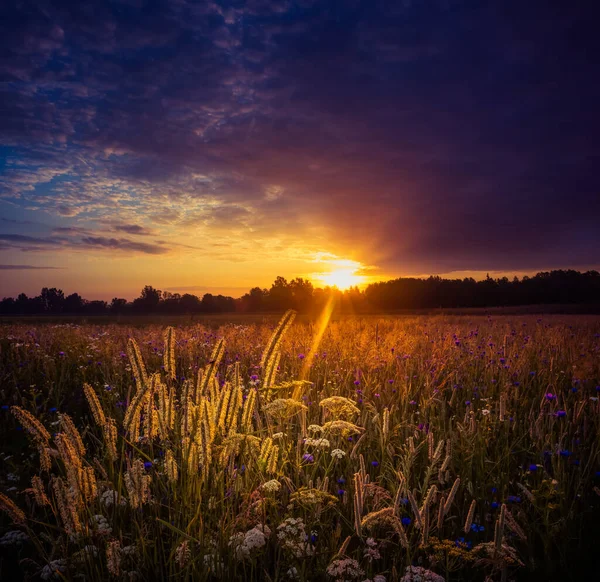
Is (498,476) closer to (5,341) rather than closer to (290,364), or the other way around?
(290,364)

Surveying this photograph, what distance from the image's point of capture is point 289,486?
2762 millimetres

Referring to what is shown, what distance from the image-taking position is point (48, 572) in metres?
2.25

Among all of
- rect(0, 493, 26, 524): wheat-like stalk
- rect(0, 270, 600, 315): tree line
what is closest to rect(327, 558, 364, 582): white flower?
rect(0, 493, 26, 524): wheat-like stalk

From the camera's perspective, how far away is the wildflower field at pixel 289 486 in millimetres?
2123

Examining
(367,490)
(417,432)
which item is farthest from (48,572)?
(417,432)

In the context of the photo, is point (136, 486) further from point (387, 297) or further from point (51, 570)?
point (387, 297)

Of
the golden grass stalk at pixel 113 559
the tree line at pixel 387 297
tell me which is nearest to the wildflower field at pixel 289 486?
the golden grass stalk at pixel 113 559

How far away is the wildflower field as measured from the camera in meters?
2.12

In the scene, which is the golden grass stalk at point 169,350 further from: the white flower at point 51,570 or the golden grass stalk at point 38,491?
the white flower at point 51,570

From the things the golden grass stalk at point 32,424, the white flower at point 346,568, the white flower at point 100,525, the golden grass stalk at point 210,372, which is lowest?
the white flower at point 346,568

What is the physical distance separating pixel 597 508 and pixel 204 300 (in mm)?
81322

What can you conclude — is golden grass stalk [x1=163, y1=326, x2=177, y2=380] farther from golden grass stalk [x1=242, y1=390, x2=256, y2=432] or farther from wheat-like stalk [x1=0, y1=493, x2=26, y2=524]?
wheat-like stalk [x1=0, y1=493, x2=26, y2=524]

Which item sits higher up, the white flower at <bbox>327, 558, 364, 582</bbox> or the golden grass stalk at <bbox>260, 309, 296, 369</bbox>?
the golden grass stalk at <bbox>260, 309, 296, 369</bbox>

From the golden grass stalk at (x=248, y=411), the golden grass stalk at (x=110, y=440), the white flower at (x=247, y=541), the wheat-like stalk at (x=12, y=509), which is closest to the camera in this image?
the wheat-like stalk at (x=12, y=509)
